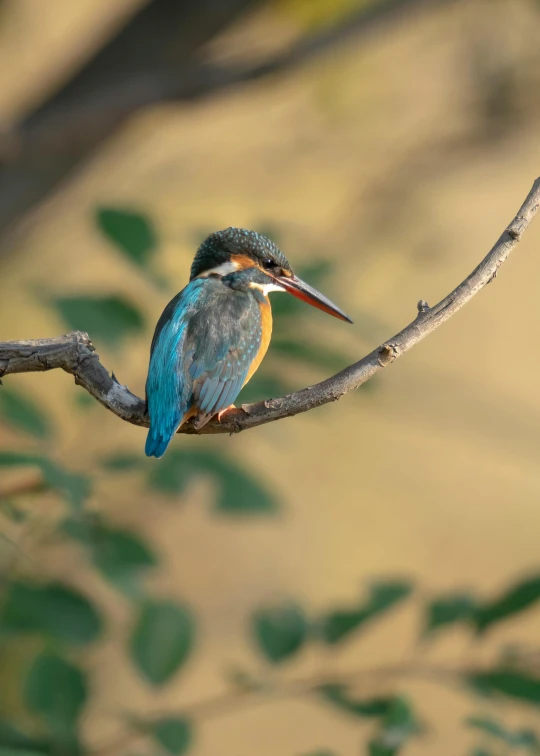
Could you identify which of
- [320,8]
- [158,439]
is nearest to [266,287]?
[158,439]

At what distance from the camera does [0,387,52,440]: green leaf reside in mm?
1587

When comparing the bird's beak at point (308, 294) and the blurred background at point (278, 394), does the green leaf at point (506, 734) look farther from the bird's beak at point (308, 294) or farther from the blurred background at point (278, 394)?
the bird's beak at point (308, 294)

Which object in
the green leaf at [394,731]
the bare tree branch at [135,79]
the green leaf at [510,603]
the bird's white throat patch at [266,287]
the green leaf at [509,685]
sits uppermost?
the bare tree branch at [135,79]

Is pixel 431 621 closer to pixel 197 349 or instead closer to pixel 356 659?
pixel 197 349

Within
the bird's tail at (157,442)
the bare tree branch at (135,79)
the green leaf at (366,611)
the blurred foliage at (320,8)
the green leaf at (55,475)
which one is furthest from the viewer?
the blurred foliage at (320,8)

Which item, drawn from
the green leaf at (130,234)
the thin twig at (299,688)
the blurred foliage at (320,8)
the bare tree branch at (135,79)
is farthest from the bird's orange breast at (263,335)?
the blurred foliage at (320,8)

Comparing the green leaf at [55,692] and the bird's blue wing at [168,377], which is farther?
the green leaf at [55,692]

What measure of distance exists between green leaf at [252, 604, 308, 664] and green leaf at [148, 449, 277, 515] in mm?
195

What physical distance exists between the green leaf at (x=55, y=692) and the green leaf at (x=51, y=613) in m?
0.07

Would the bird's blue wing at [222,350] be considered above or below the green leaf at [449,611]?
above

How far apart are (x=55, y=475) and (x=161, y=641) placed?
1.30ft

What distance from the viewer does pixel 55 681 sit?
143 centimetres

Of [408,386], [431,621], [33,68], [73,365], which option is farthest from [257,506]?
[33,68]

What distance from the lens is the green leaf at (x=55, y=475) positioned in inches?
49.3
